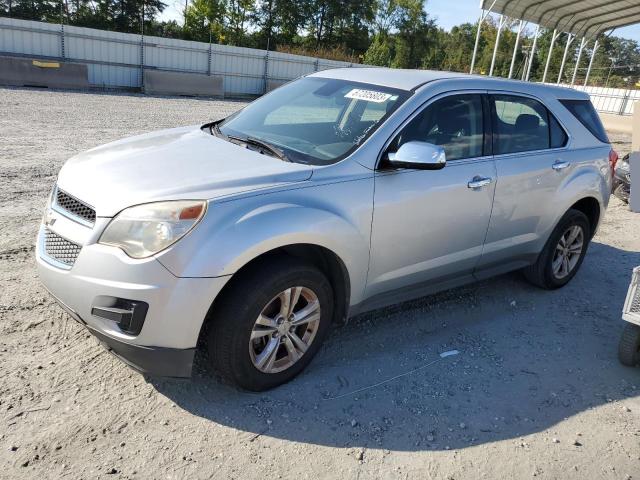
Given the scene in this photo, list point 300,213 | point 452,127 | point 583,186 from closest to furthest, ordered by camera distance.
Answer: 1. point 300,213
2. point 452,127
3. point 583,186

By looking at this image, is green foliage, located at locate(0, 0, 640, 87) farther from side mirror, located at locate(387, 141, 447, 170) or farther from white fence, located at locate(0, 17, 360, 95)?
side mirror, located at locate(387, 141, 447, 170)

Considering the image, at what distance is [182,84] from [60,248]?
822 inches

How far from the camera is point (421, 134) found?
12.2 ft

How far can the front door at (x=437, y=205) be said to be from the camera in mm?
3500

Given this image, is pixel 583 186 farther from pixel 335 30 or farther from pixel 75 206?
pixel 335 30

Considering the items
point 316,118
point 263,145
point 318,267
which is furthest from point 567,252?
point 263,145

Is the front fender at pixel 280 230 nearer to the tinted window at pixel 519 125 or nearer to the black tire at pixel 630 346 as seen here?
the tinted window at pixel 519 125

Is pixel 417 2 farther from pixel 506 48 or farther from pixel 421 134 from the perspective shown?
pixel 421 134

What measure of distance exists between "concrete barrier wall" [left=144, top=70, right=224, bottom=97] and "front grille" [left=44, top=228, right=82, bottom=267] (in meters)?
20.0

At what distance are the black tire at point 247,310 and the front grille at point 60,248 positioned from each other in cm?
80

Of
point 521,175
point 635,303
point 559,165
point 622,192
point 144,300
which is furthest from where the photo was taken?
point 622,192

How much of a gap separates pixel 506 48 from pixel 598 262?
203 feet


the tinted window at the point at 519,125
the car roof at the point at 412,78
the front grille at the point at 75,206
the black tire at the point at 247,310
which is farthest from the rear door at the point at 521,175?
the front grille at the point at 75,206

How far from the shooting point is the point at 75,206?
10.0 ft
